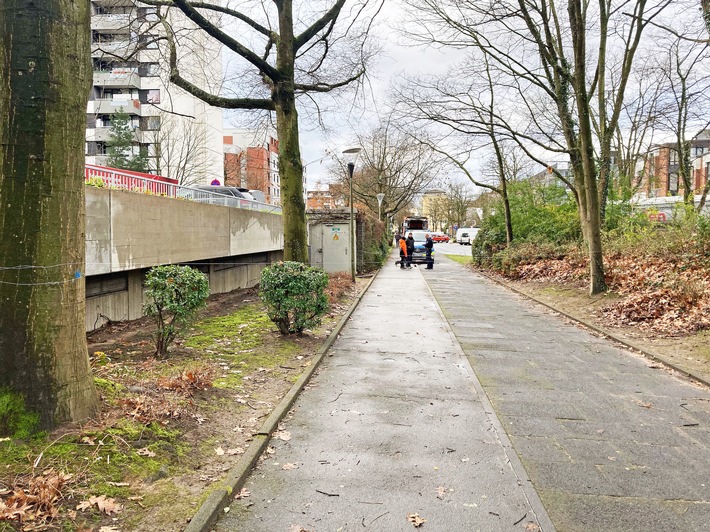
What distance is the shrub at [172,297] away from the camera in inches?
274

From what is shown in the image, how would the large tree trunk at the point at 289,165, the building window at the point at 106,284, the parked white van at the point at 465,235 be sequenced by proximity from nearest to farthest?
the building window at the point at 106,284 < the large tree trunk at the point at 289,165 < the parked white van at the point at 465,235

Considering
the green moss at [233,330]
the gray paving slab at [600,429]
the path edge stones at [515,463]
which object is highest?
the green moss at [233,330]

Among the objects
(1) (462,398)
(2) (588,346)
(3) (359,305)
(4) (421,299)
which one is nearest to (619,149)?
(4) (421,299)

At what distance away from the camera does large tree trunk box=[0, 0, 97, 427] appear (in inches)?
146

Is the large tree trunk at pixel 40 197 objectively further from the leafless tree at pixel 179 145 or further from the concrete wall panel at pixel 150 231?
the leafless tree at pixel 179 145

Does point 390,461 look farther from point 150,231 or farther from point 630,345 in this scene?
point 150,231

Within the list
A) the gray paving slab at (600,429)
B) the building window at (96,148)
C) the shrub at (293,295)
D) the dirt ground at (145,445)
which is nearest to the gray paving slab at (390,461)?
the gray paving slab at (600,429)

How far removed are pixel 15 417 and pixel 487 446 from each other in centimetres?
365

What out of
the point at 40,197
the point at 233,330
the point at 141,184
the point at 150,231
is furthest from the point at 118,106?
the point at 40,197

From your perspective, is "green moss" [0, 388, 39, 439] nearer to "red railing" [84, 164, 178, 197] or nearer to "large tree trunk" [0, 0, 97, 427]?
"large tree trunk" [0, 0, 97, 427]

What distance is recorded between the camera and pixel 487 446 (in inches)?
189

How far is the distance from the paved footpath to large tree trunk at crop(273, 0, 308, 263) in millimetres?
3312

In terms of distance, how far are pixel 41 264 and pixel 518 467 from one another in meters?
3.82

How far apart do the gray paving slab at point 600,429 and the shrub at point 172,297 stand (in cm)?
386
